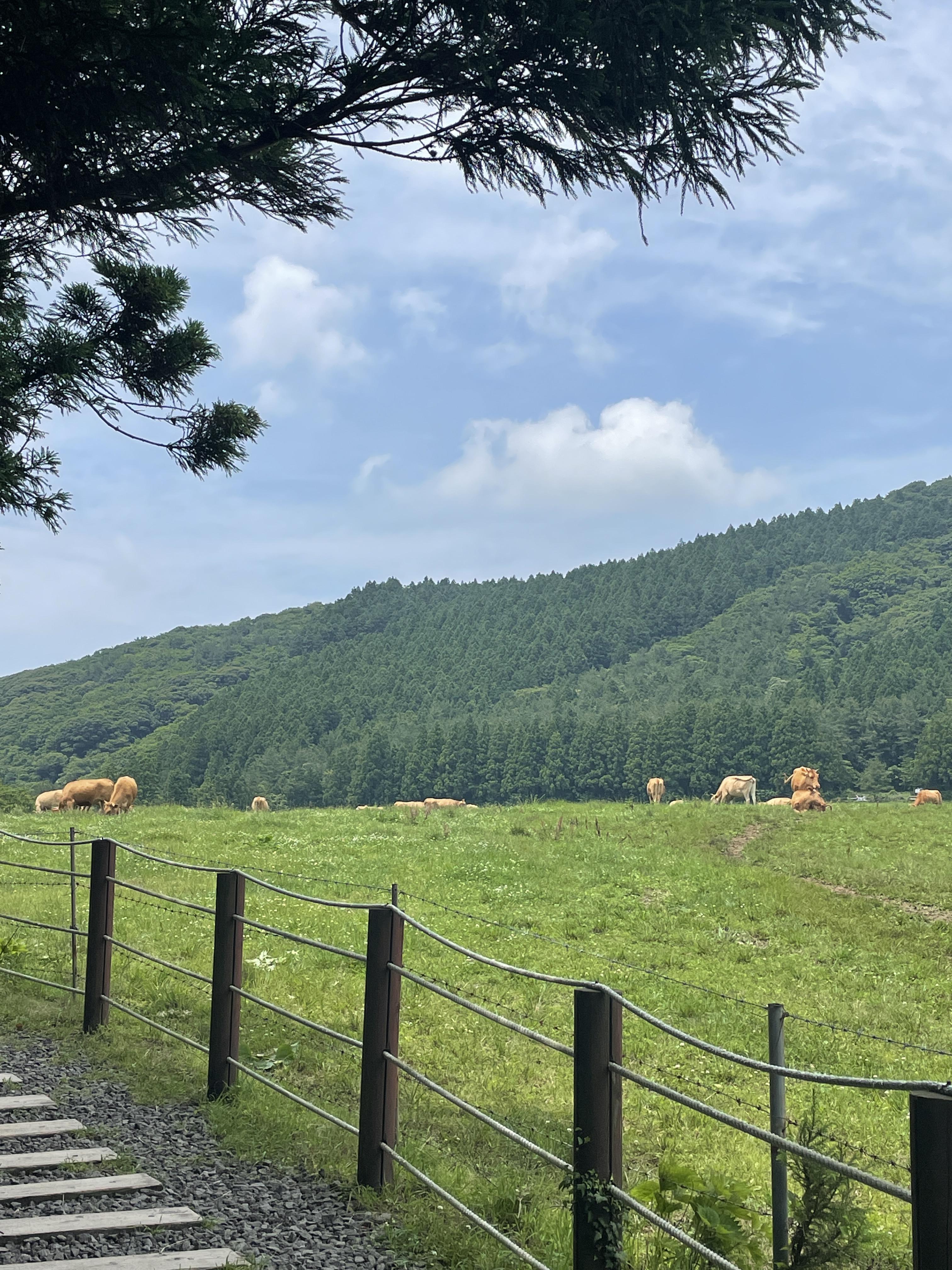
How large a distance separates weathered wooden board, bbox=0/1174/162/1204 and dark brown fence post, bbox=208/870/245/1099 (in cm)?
132

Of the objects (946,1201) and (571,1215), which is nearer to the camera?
(946,1201)

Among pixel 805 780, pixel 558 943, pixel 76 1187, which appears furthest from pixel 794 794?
pixel 76 1187

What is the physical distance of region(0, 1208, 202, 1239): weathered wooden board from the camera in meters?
4.45

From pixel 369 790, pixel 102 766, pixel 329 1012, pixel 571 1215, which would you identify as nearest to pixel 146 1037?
pixel 329 1012

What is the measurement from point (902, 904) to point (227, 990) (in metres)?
14.4

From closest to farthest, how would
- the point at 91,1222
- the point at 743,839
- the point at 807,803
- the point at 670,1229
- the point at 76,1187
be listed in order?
the point at 670,1229 → the point at 91,1222 → the point at 76,1187 → the point at 743,839 → the point at 807,803

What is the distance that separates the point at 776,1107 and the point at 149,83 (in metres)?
5.47

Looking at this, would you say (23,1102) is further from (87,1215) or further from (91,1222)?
(91,1222)

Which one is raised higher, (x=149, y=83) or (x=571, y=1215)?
(x=149, y=83)

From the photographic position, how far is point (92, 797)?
29.4 m

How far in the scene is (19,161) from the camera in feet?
19.9

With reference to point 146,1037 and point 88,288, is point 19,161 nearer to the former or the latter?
point 88,288

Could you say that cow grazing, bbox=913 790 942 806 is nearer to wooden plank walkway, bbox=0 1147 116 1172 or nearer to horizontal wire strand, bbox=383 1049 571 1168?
horizontal wire strand, bbox=383 1049 571 1168

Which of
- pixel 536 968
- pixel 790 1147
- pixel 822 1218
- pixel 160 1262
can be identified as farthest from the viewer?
pixel 536 968
